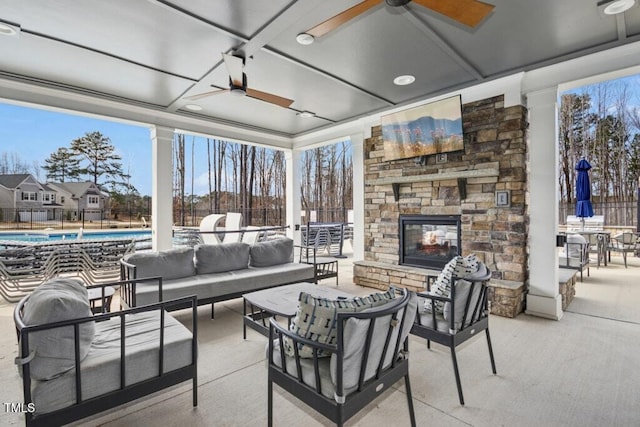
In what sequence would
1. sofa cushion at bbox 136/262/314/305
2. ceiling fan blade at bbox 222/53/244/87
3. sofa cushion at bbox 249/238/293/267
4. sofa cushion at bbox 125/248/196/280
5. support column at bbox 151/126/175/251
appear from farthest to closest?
support column at bbox 151/126/175/251 → sofa cushion at bbox 249/238/293/267 → sofa cushion at bbox 125/248/196/280 → sofa cushion at bbox 136/262/314/305 → ceiling fan blade at bbox 222/53/244/87

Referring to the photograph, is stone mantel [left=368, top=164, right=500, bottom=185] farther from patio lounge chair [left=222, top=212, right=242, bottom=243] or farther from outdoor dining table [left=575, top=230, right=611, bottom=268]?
outdoor dining table [left=575, top=230, right=611, bottom=268]

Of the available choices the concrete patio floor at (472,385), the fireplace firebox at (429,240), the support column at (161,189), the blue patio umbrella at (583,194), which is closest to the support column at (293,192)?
the support column at (161,189)

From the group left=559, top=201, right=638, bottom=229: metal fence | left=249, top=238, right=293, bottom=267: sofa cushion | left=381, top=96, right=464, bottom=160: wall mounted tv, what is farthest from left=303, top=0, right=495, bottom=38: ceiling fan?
left=559, top=201, right=638, bottom=229: metal fence

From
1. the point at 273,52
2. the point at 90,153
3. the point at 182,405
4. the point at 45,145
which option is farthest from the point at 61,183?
the point at 182,405

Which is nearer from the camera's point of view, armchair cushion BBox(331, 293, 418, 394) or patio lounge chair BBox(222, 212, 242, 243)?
armchair cushion BBox(331, 293, 418, 394)

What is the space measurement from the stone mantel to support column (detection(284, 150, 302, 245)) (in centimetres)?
235

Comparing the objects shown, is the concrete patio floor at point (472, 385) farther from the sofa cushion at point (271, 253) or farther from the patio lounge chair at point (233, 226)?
the patio lounge chair at point (233, 226)

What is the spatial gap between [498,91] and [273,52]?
9.10 feet

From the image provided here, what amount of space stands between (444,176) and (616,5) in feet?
7.22

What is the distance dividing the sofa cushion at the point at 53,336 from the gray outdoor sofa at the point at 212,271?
47.2 inches

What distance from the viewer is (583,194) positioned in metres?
5.28

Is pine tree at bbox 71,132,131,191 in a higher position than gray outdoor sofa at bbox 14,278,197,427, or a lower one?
higher

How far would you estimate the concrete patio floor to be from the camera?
189 centimetres

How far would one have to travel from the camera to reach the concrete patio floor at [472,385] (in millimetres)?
1890
